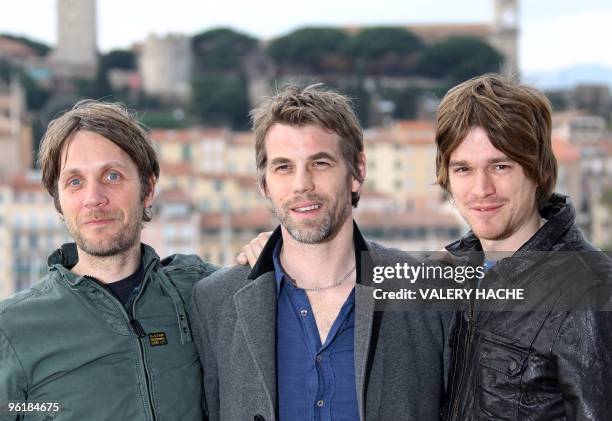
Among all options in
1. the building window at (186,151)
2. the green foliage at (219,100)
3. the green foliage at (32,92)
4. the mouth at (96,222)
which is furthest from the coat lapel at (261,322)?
the green foliage at (32,92)

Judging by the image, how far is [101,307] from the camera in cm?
160

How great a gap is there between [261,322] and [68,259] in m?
0.33

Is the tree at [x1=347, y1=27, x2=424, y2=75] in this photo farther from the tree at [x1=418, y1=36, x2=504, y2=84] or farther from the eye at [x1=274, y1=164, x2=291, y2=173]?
the eye at [x1=274, y1=164, x2=291, y2=173]

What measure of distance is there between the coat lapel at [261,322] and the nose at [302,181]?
0.45 ft

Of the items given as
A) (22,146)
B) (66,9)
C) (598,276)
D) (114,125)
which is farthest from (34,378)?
(66,9)

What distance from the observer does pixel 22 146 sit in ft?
116

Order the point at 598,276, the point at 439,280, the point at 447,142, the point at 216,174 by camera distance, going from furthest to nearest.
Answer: the point at 216,174 → the point at 439,280 → the point at 447,142 → the point at 598,276

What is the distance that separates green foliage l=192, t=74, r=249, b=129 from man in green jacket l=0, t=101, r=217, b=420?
119 feet

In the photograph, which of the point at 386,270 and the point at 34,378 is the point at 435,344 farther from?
the point at 34,378

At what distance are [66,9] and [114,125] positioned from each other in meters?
43.9

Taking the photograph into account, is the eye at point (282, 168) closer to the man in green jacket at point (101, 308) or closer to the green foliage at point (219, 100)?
the man in green jacket at point (101, 308)

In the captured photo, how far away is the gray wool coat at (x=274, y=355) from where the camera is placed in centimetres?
154

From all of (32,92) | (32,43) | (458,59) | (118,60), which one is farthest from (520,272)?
(32,43)

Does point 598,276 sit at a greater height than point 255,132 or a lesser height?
lesser
